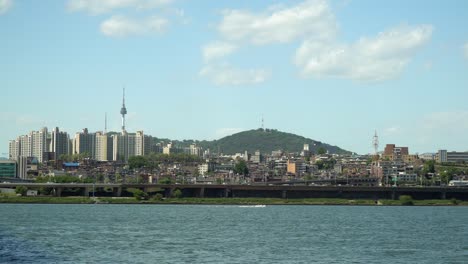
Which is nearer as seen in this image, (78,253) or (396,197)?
(78,253)

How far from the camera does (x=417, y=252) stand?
2408 inches

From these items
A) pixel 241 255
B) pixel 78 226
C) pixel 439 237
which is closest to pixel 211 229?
pixel 78 226

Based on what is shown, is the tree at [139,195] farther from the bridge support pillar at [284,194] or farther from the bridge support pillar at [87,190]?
the bridge support pillar at [284,194]

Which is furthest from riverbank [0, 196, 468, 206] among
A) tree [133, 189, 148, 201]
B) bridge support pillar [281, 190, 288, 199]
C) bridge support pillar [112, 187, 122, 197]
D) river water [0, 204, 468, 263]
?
river water [0, 204, 468, 263]

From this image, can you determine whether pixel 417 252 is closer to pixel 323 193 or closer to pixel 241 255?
pixel 241 255

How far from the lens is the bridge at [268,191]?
17500 cm

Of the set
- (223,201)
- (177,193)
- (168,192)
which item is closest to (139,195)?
(177,193)

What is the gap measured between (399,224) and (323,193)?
80.7 m

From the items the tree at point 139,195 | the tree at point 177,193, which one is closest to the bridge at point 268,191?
the tree at point 177,193

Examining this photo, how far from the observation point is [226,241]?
68.0 m

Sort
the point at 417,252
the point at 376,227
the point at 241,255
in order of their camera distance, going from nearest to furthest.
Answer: the point at 241,255, the point at 417,252, the point at 376,227

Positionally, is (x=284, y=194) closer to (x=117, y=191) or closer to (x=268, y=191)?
(x=268, y=191)

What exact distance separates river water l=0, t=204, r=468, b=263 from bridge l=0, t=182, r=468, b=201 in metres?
74.7

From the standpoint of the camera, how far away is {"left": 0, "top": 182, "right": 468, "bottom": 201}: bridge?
175 m
